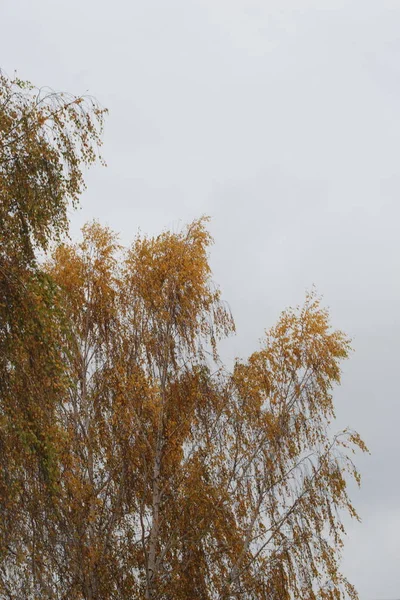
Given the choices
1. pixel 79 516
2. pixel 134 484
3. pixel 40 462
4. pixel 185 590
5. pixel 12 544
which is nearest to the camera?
pixel 40 462

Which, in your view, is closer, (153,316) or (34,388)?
(34,388)

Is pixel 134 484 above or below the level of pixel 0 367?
above

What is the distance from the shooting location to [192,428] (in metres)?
14.9

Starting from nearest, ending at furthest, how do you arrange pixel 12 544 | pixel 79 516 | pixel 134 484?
pixel 12 544, pixel 79 516, pixel 134 484

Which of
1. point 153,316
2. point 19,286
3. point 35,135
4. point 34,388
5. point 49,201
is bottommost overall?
point 34,388

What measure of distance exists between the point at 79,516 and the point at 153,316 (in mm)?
4717

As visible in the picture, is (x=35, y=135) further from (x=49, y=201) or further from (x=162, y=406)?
(x=162, y=406)

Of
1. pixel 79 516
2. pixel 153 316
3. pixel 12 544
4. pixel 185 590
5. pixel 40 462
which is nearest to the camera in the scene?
pixel 40 462

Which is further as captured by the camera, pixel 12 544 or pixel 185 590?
pixel 185 590

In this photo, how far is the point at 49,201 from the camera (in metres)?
8.57

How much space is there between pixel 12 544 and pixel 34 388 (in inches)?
92.8

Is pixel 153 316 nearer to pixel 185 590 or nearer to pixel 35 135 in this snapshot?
pixel 185 590

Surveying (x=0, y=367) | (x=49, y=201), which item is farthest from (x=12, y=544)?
(x=49, y=201)

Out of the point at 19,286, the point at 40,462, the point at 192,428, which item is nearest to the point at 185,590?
the point at 192,428
